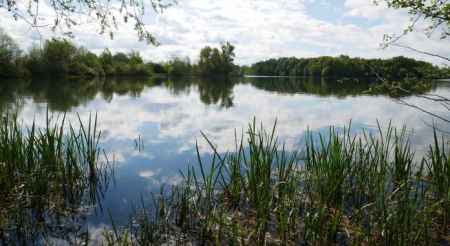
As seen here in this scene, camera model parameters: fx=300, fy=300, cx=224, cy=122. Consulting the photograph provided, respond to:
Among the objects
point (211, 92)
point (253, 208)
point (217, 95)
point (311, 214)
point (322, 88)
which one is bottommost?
point (253, 208)

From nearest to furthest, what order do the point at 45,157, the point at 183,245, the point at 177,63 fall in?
the point at 183,245 < the point at 45,157 < the point at 177,63

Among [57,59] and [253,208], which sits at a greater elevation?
[57,59]

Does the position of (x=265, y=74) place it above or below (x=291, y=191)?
above

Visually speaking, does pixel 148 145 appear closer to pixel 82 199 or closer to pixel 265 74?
pixel 82 199

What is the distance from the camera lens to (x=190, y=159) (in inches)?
325

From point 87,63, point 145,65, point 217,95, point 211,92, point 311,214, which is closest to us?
point 311,214

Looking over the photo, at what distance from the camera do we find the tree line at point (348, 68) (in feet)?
14.5

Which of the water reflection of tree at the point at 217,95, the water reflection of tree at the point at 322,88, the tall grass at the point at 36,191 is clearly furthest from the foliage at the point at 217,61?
the tall grass at the point at 36,191

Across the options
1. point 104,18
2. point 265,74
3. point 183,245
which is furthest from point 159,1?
point 265,74

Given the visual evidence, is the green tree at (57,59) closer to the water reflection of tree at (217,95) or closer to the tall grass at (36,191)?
the water reflection of tree at (217,95)

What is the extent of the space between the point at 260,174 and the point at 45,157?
11.8 feet

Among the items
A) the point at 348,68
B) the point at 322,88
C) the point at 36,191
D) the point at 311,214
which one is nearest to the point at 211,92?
the point at 322,88

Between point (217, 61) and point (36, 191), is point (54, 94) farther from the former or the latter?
point (217, 61)

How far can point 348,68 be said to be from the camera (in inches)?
3541
